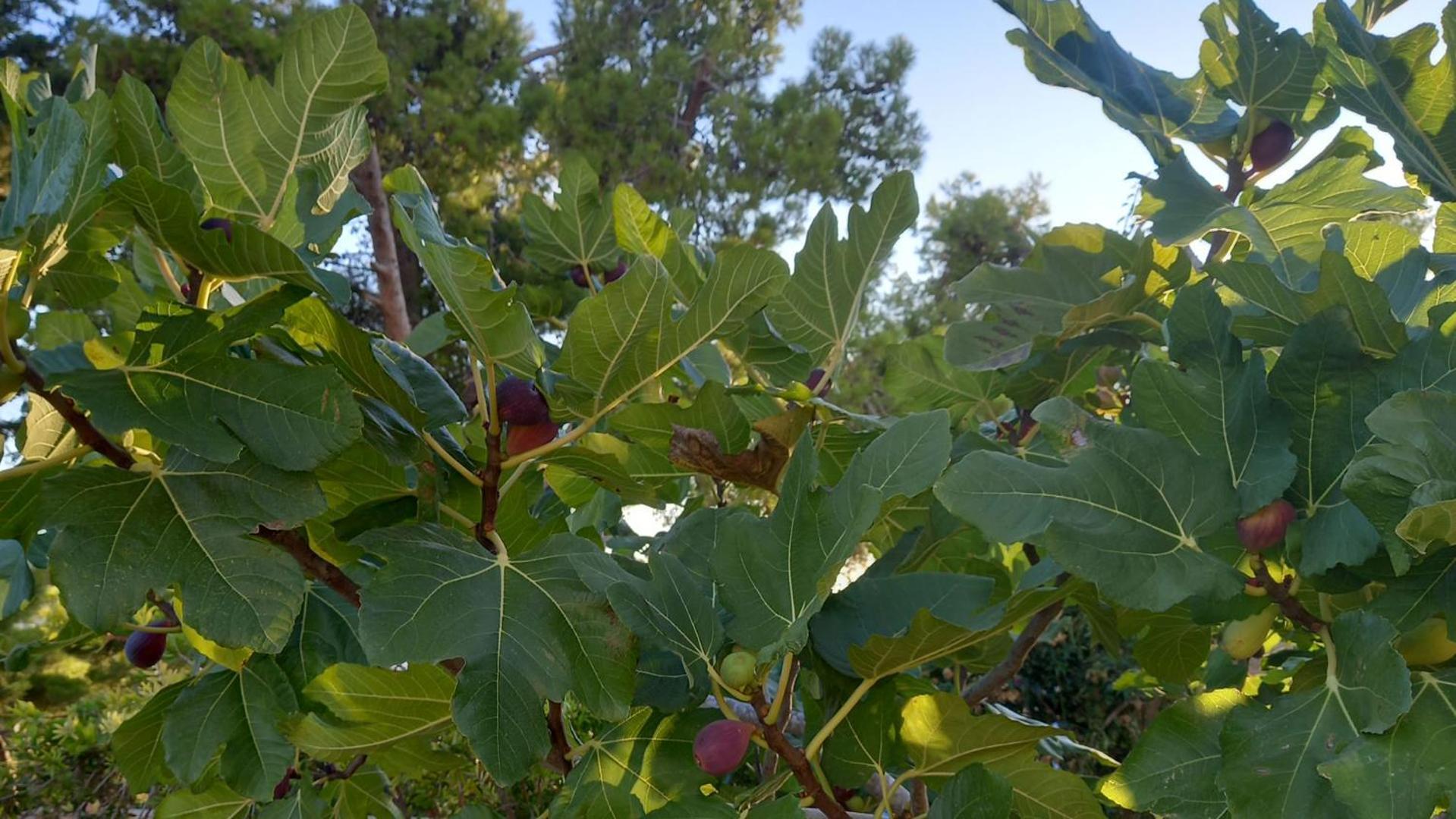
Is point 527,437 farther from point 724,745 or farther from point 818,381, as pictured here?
point 818,381

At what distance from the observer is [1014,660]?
1.03m

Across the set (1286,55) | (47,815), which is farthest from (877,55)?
(1286,55)

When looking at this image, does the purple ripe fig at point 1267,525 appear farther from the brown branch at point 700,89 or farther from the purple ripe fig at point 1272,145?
the brown branch at point 700,89

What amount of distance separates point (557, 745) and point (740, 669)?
0.23m

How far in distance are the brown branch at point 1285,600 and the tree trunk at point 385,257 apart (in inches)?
265

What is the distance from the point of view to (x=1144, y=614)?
93 cm

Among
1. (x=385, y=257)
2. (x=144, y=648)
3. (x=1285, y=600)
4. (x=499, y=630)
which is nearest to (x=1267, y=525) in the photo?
(x=1285, y=600)

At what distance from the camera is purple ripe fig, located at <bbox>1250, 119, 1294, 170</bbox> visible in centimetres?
95

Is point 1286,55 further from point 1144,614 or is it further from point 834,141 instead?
point 834,141

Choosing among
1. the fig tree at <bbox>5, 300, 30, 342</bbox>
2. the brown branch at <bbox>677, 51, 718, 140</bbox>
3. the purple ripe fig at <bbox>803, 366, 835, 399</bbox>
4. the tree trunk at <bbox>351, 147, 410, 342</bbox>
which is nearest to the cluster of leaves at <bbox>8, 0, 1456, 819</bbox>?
the fig tree at <bbox>5, 300, 30, 342</bbox>

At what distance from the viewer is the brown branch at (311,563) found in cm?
82

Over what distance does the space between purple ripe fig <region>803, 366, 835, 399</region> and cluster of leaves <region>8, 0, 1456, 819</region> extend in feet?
0.43

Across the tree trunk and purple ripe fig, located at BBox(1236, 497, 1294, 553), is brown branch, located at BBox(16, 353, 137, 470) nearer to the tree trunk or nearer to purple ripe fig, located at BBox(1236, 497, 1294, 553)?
purple ripe fig, located at BBox(1236, 497, 1294, 553)

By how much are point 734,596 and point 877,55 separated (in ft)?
36.0
